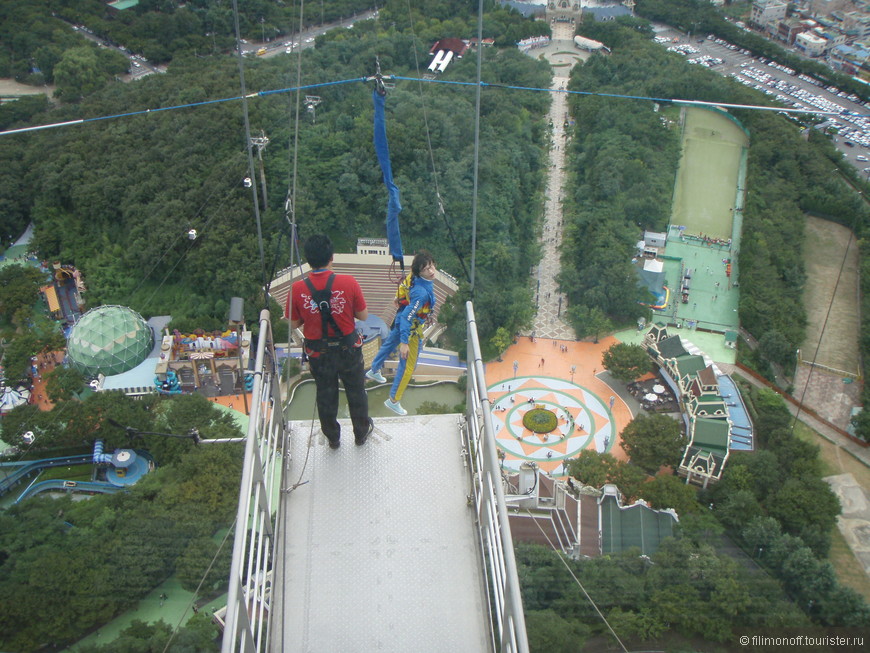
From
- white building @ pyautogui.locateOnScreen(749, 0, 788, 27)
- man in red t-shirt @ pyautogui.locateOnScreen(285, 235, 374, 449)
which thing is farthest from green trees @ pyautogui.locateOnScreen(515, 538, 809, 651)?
white building @ pyautogui.locateOnScreen(749, 0, 788, 27)

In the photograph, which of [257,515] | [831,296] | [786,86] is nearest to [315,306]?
[257,515]

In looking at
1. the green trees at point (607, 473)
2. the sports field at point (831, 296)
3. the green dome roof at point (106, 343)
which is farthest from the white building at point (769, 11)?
the green dome roof at point (106, 343)

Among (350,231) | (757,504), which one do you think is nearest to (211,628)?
(757,504)

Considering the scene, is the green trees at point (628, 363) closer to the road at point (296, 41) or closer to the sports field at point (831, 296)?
the sports field at point (831, 296)

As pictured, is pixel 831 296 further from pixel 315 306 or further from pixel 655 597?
pixel 315 306

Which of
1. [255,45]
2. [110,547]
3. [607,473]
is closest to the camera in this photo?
[110,547]

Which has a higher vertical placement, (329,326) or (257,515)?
(329,326)

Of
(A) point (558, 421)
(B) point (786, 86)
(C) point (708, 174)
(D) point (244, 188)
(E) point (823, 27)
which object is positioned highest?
(E) point (823, 27)
